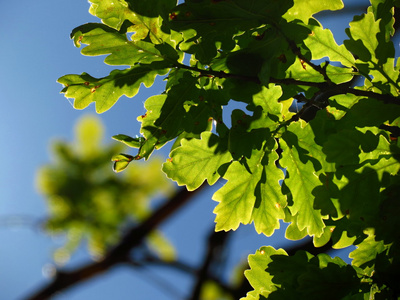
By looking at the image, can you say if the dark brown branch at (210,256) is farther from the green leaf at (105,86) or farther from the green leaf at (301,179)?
the green leaf at (105,86)

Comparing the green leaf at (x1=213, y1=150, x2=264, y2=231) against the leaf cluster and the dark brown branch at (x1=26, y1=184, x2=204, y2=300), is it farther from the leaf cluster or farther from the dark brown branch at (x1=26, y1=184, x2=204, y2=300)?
the dark brown branch at (x1=26, y1=184, x2=204, y2=300)

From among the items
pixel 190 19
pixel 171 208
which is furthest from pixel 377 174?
pixel 171 208

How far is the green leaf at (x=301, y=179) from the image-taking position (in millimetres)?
1222

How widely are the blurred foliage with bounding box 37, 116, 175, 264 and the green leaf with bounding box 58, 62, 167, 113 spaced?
359cm

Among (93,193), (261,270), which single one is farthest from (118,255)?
(261,270)

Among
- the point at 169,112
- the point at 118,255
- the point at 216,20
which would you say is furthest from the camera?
the point at 118,255

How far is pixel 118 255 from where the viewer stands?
13.7 ft

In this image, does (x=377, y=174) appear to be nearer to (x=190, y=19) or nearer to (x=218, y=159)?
(x=218, y=159)

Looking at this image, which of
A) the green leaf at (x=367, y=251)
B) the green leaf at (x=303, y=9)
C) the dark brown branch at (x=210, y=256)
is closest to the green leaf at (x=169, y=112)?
the green leaf at (x=303, y=9)

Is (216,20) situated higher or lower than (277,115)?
higher

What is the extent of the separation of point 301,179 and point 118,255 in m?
3.27

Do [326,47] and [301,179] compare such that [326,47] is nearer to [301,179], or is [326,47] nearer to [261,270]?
[301,179]

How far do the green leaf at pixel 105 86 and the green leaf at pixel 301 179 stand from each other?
421 mm

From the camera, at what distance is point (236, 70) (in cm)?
115
